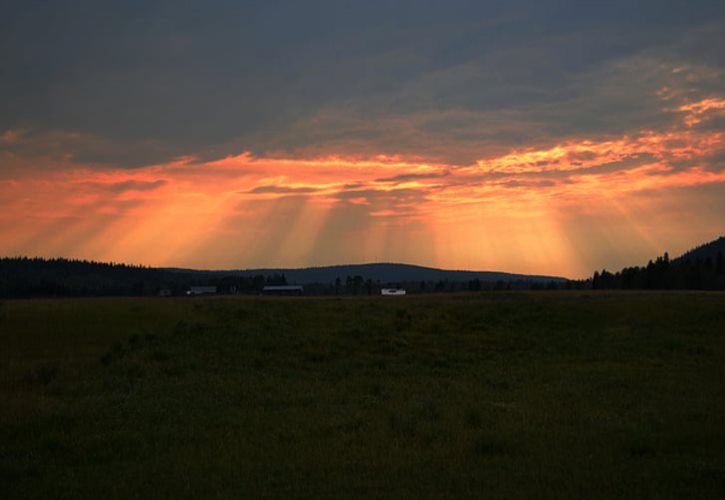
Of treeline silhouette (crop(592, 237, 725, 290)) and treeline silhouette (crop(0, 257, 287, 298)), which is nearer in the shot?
treeline silhouette (crop(592, 237, 725, 290))

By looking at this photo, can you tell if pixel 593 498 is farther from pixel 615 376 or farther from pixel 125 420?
pixel 615 376

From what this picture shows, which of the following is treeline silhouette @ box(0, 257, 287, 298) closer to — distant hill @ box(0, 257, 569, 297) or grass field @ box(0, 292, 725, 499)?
distant hill @ box(0, 257, 569, 297)

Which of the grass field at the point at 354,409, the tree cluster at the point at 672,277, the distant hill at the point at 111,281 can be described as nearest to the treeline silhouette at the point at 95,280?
the distant hill at the point at 111,281

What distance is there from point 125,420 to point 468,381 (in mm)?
11938

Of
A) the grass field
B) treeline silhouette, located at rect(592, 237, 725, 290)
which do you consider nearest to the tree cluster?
treeline silhouette, located at rect(592, 237, 725, 290)

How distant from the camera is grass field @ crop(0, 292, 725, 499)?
1072cm

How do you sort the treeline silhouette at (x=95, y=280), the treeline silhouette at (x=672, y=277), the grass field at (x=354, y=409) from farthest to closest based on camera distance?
the treeline silhouette at (x=95, y=280), the treeline silhouette at (x=672, y=277), the grass field at (x=354, y=409)

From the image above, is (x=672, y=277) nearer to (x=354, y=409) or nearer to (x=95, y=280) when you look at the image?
(x=354, y=409)

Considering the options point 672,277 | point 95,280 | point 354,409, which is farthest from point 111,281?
point 354,409

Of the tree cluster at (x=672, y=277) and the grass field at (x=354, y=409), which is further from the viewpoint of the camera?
the tree cluster at (x=672, y=277)

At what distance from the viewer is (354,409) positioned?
1753 centimetres

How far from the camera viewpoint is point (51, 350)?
29734 mm

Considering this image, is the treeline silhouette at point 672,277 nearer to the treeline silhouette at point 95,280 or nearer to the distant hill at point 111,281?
the distant hill at point 111,281

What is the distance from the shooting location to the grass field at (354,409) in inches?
422
